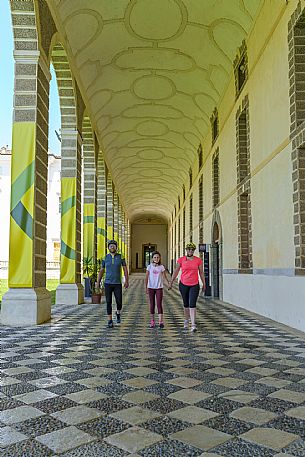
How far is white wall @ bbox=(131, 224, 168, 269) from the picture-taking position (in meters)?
54.8

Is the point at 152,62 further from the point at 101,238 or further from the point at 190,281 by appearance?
the point at 101,238

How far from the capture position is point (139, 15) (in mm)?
10852

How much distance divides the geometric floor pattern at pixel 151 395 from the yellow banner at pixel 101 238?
1266 cm

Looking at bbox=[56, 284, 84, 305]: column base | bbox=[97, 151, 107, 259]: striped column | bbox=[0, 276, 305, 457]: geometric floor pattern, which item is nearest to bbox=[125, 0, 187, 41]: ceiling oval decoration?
bbox=[56, 284, 84, 305]: column base

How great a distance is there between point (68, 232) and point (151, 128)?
8545 mm

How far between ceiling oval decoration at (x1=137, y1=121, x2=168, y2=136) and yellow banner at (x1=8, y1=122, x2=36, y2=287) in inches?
428

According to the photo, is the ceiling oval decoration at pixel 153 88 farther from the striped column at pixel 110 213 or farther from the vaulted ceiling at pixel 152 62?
the striped column at pixel 110 213

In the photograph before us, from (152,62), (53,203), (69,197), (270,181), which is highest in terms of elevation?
(152,62)

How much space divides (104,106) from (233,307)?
8.62 metres

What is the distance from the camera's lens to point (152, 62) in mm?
13359

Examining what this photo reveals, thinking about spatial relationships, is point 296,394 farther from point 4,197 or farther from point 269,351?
point 4,197

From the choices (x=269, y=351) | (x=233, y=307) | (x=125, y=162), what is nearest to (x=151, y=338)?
(x=269, y=351)

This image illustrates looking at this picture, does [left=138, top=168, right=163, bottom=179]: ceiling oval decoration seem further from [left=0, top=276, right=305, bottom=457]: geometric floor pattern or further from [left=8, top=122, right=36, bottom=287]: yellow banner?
[left=0, top=276, right=305, bottom=457]: geometric floor pattern

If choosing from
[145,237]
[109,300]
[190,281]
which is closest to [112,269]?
[109,300]
